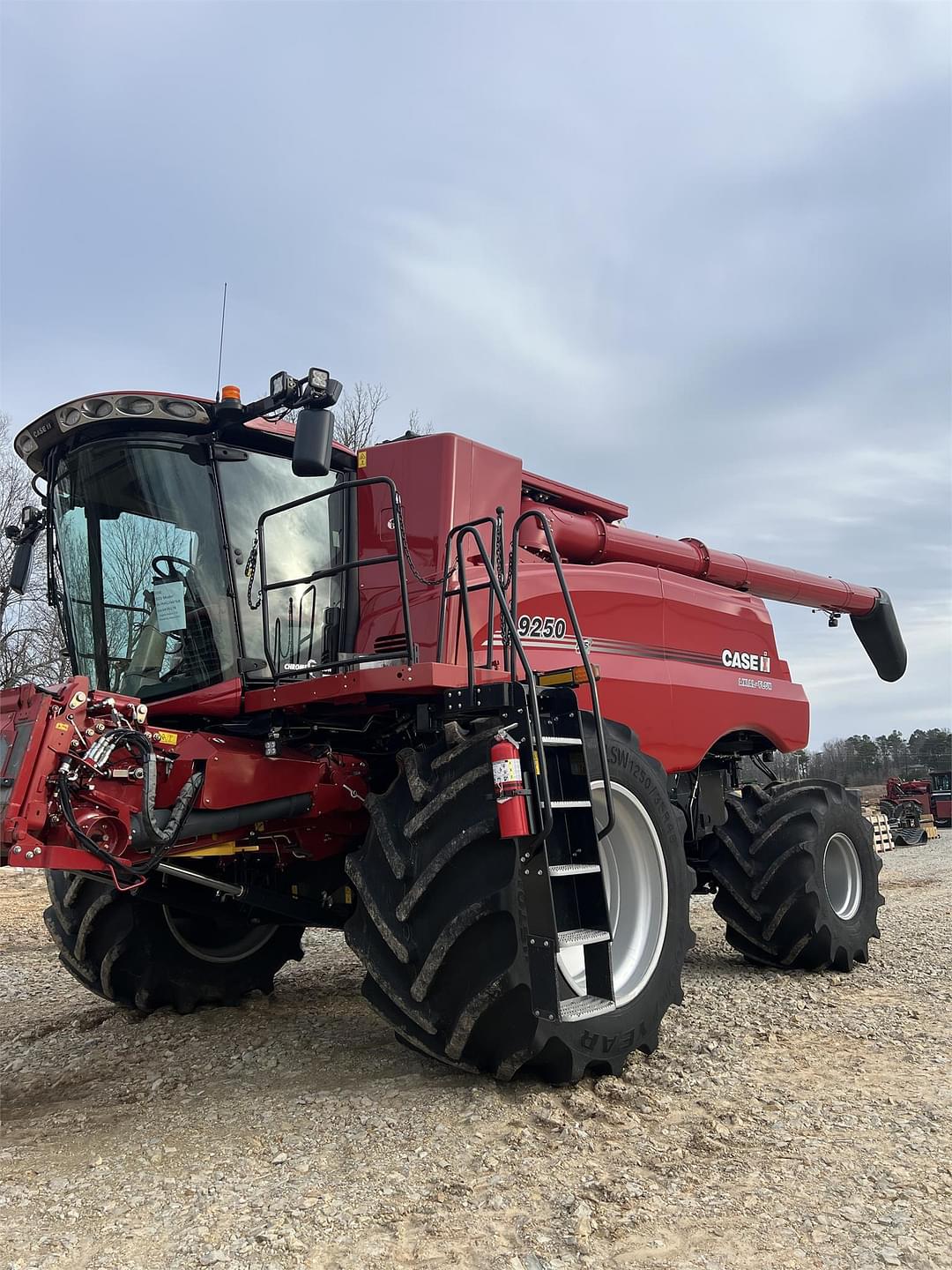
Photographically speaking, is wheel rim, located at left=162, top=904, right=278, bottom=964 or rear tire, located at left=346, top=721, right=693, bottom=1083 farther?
wheel rim, located at left=162, top=904, right=278, bottom=964

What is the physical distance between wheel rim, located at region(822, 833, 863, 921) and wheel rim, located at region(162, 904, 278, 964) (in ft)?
13.1

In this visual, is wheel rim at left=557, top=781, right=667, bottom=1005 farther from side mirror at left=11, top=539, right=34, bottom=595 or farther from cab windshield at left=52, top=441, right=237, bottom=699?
side mirror at left=11, top=539, right=34, bottom=595

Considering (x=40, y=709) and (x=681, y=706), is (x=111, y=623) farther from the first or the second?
(x=681, y=706)

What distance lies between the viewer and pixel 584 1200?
115 inches

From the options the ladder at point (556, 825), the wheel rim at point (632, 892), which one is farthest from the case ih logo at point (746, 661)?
the ladder at point (556, 825)

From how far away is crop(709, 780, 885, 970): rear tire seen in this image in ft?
21.0

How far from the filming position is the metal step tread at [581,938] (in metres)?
3.59

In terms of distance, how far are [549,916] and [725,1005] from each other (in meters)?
2.64

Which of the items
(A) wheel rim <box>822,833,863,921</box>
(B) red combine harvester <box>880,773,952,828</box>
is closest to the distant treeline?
(B) red combine harvester <box>880,773,952,828</box>

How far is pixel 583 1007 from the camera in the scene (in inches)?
145

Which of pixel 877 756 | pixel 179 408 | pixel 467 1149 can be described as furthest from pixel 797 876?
pixel 877 756

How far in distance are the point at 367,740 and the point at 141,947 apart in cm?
181

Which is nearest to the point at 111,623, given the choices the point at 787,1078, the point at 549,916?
the point at 549,916

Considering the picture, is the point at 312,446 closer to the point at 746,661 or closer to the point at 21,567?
the point at 21,567
